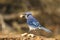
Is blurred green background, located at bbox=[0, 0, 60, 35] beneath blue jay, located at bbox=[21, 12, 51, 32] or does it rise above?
above

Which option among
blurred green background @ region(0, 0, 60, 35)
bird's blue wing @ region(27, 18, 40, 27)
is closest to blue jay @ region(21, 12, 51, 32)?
bird's blue wing @ region(27, 18, 40, 27)

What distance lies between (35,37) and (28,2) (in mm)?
4968

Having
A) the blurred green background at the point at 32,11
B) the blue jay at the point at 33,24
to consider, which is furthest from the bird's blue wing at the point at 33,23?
the blurred green background at the point at 32,11

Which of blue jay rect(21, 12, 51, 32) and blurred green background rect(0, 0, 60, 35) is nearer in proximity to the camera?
blue jay rect(21, 12, 51, 32)

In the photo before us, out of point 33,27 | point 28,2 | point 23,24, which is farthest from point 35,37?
point 28,2

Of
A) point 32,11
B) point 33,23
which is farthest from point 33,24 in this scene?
point 32,11

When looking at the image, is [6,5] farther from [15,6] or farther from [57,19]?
[57,19]

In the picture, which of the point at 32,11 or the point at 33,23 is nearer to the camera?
the point at 33,23

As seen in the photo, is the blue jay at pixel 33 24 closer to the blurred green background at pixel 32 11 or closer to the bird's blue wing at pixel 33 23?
the bird's blue wing at pixel 33 23

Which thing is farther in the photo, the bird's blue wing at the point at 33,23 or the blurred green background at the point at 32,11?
the blurred green background at the point at 32,11

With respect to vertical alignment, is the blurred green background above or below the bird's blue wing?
above

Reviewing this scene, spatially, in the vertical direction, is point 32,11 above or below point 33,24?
above

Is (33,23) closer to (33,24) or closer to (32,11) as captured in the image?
(33,24)

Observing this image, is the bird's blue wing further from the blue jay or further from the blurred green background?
the blurred green background
